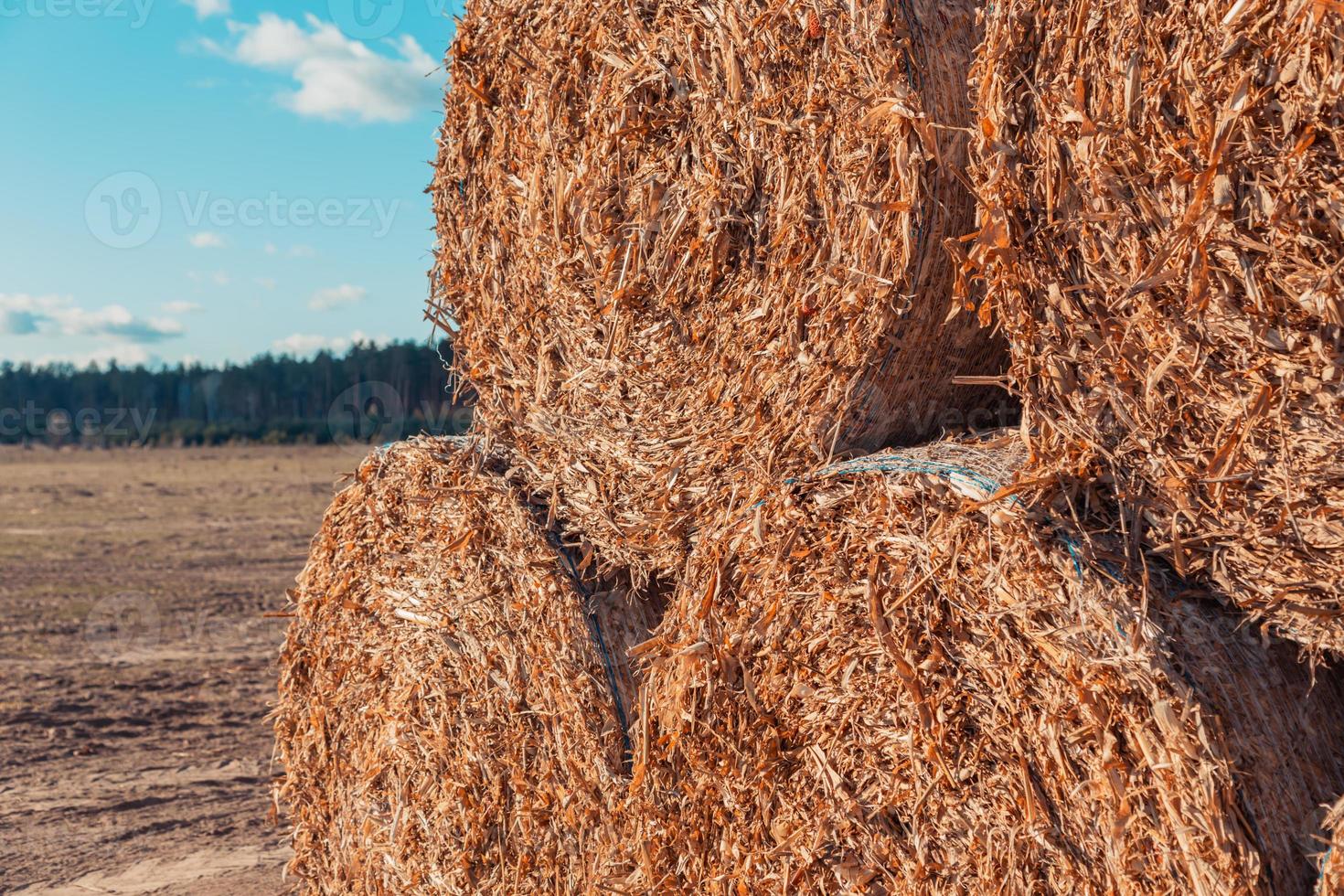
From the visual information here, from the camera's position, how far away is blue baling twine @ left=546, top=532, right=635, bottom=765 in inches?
129

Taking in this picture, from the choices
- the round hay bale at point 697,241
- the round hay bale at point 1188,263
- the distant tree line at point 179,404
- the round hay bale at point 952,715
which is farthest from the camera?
the distant tree line at point 179,404

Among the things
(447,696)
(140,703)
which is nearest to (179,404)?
(140,703)

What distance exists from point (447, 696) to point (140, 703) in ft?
14.1

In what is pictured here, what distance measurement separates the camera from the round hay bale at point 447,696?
3314 mm

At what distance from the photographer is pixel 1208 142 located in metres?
1.95

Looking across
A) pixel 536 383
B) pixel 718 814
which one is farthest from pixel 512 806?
pixel 536 383

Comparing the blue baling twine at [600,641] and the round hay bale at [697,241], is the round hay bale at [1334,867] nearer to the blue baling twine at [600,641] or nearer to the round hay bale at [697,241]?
the round hay bale at [697,241]

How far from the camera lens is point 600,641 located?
333cm

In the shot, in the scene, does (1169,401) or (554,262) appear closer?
(1169,401)

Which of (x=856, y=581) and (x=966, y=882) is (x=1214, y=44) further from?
(x=966, y=882)

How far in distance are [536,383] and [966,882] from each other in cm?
186

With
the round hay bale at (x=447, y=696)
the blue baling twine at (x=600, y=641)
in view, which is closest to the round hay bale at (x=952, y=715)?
the blue baling twine at (x=600, y=641)

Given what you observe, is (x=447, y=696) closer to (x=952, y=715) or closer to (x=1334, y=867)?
(x=952, y=715)

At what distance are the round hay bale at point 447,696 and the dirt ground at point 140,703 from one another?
18.2 inches
